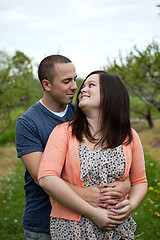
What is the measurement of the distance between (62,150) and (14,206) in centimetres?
316

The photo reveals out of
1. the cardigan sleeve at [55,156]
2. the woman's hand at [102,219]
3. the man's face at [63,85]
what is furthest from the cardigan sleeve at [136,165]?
the man's face at [63,85]

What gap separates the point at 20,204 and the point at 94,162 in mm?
3181

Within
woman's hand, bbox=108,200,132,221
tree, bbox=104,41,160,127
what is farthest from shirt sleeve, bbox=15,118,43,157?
tree, bbox=104,41,160,127

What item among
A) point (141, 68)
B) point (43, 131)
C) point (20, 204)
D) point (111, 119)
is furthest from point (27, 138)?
point (141, 68)

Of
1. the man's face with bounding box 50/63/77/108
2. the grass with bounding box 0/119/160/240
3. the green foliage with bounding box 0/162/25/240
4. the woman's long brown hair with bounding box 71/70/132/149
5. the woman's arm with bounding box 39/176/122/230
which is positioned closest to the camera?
the woman's arm with bounding box 39/176/122/230

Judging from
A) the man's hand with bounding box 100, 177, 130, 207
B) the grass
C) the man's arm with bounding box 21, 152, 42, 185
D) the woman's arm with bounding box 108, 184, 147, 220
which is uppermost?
the man's arm with bounding box 21, 152, 42, 185

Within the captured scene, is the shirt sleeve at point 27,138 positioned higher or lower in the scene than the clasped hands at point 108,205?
higher

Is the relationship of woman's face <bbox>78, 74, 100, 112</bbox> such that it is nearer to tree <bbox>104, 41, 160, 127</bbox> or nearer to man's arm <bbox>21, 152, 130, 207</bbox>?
man's arm <bbox>21, 152, 130, 207</bbox>

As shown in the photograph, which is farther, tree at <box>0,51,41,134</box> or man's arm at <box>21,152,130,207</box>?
tree at <box>0,51,41,134</box>

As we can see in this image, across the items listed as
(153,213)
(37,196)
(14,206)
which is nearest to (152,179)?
(153,213)

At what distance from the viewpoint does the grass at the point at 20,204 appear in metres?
3.54

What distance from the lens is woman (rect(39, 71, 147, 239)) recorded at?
172 cm

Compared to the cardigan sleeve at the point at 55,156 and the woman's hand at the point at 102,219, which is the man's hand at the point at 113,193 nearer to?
the woman's hand at the point at 102,219

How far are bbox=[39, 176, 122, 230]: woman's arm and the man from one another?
Answer: 6cm
